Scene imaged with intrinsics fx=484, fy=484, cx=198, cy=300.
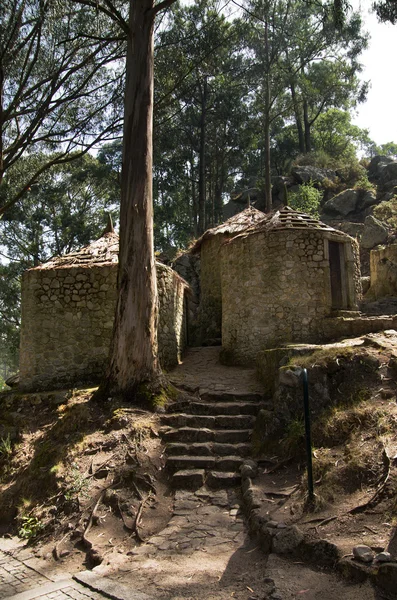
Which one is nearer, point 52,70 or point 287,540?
point 287,540

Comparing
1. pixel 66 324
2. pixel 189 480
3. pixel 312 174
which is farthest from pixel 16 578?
pixel 312 174

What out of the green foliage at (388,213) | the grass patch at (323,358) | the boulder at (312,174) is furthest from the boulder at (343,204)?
the grass patch at (323,358)

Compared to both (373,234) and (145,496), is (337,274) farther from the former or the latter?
(373,234)

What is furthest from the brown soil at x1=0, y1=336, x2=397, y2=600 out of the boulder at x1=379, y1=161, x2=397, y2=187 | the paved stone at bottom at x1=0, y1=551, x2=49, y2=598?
the boulder at x1=379, y1=161, x2=397, y2=187

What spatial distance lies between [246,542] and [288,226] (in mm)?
8172

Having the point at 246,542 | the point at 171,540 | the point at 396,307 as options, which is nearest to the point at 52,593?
the point at 171,540

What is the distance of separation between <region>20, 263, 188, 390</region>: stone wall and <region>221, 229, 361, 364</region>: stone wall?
3204mm

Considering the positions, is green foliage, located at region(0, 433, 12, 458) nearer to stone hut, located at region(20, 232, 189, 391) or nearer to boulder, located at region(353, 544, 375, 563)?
stone hut, located at region(20, 232, 189, 391)

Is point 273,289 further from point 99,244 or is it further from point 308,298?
point 99,244

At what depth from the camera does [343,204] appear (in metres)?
25.5

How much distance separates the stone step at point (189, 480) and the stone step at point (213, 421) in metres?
1.22

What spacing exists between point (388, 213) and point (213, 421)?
58.3 feet

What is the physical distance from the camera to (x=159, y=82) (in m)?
14.1

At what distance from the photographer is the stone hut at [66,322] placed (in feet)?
34.0
